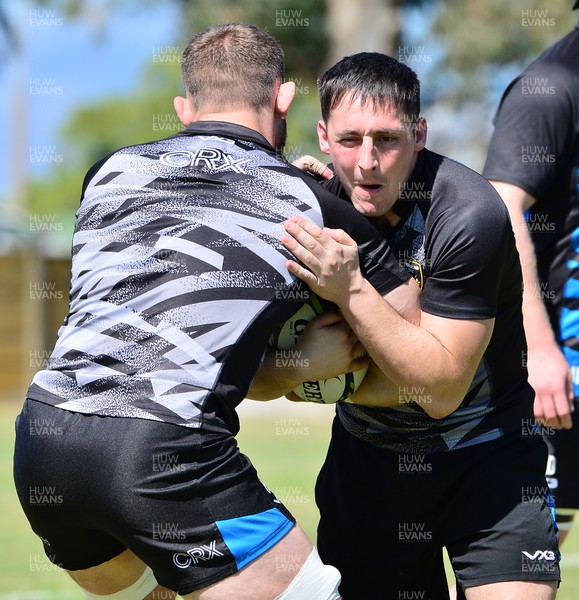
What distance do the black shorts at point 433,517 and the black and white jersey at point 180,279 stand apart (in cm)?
99

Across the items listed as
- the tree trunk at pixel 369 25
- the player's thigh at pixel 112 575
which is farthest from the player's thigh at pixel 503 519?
the tree trunk at pixel 369 25

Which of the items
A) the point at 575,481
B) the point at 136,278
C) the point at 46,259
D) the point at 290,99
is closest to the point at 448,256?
the point at 290,99

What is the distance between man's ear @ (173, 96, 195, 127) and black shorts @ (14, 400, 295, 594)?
1177 mm

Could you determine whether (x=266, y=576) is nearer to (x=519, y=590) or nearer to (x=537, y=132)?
(x=519, y=590)

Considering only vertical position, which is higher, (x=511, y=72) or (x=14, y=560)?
(x=511, y=72)

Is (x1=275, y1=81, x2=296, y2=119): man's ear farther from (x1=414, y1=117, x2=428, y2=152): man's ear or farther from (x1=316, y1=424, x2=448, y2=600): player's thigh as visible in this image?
(x1=316, y1=424, x2=448, y2=600): player's thigh

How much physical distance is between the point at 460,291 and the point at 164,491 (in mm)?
1213

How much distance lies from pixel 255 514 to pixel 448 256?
111 cm

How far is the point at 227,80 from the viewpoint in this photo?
11.2ft

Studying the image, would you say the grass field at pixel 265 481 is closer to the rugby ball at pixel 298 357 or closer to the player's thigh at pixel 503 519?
the player's thigh at pixel 503 519

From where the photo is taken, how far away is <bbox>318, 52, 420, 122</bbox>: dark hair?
3523 mm

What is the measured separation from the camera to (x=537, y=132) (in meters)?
4.34

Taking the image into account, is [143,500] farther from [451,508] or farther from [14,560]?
[14,560]

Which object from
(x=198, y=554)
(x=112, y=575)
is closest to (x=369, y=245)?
(x=198, y=554)
